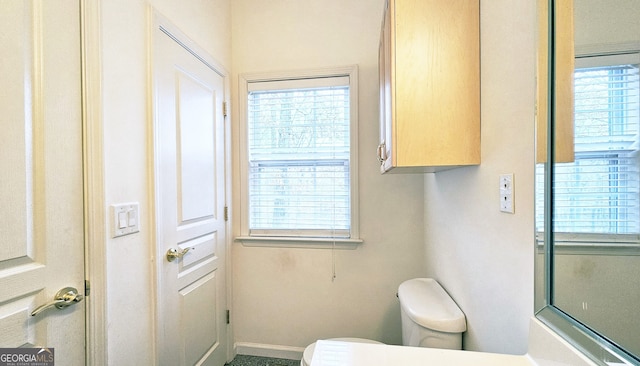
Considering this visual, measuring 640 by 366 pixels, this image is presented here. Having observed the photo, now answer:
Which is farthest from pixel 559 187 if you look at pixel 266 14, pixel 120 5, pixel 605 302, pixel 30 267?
pixel 266 14

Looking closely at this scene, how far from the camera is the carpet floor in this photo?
194 centimetres

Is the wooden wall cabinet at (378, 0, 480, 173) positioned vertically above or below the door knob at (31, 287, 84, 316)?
above

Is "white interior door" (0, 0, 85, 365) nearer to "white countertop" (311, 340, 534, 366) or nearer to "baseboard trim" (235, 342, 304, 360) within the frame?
"white countertop" (311, 340, 534, 366)

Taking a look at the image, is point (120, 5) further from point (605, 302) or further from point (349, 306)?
point (349, 306)

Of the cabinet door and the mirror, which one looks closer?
the mirror

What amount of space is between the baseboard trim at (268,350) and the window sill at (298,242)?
0.77 m

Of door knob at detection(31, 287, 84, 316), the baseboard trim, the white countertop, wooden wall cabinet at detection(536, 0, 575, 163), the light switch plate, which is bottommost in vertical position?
the baseboard trim

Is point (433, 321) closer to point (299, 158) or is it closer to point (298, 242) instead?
point (298, 242)

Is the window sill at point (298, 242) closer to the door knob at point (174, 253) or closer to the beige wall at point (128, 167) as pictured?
the door knob at point (174, 253)

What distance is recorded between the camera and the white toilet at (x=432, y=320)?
1068 mm

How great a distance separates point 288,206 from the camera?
Result: 2.04m

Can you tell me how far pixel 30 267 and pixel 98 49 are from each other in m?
0.78

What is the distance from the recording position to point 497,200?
0.85 m

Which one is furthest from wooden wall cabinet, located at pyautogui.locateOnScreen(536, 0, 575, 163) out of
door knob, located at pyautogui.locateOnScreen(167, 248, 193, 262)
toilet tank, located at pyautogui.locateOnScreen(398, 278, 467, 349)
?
door knob, located at pyautogui.locateOnScreen(167, 248, 193, 262)
